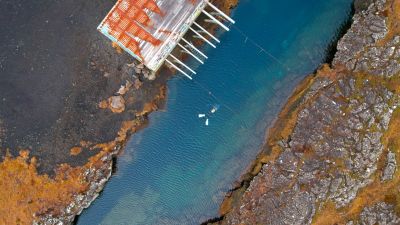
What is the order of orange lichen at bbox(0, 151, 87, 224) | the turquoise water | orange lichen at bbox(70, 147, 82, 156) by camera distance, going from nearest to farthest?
orange lichen at bbox(0, 151, 87, 224)
orange lichen at bbox(70, 147, 82, 156)
the turquoise water

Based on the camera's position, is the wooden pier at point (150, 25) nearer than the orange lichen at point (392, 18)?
Yes

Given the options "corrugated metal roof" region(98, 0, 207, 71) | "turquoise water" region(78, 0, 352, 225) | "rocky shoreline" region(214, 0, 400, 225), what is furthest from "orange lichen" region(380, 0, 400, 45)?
"corrugated metal roof" region(98, 0, 207, 71)

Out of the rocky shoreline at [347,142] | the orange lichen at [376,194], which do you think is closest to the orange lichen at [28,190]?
the rocky shoreline at [347,142]

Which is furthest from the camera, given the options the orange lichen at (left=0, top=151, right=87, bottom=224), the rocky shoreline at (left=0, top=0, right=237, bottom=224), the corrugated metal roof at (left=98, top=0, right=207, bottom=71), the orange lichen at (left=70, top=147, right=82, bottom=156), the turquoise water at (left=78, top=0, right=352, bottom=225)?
the turquoise water at (left=78, top=0, right=352, bottom=225)

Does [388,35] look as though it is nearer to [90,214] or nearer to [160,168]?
[160,168]

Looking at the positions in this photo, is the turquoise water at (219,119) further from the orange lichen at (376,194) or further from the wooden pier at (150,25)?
the orange lichen at (376,194)

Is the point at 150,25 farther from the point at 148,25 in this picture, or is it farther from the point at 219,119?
the point at 219,119

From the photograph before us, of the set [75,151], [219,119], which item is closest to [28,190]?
[75,151]

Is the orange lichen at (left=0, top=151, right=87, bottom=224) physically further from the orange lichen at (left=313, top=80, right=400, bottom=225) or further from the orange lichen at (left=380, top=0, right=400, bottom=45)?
the orange lichen at (left=380, top=0, right=400, bottom=45)
